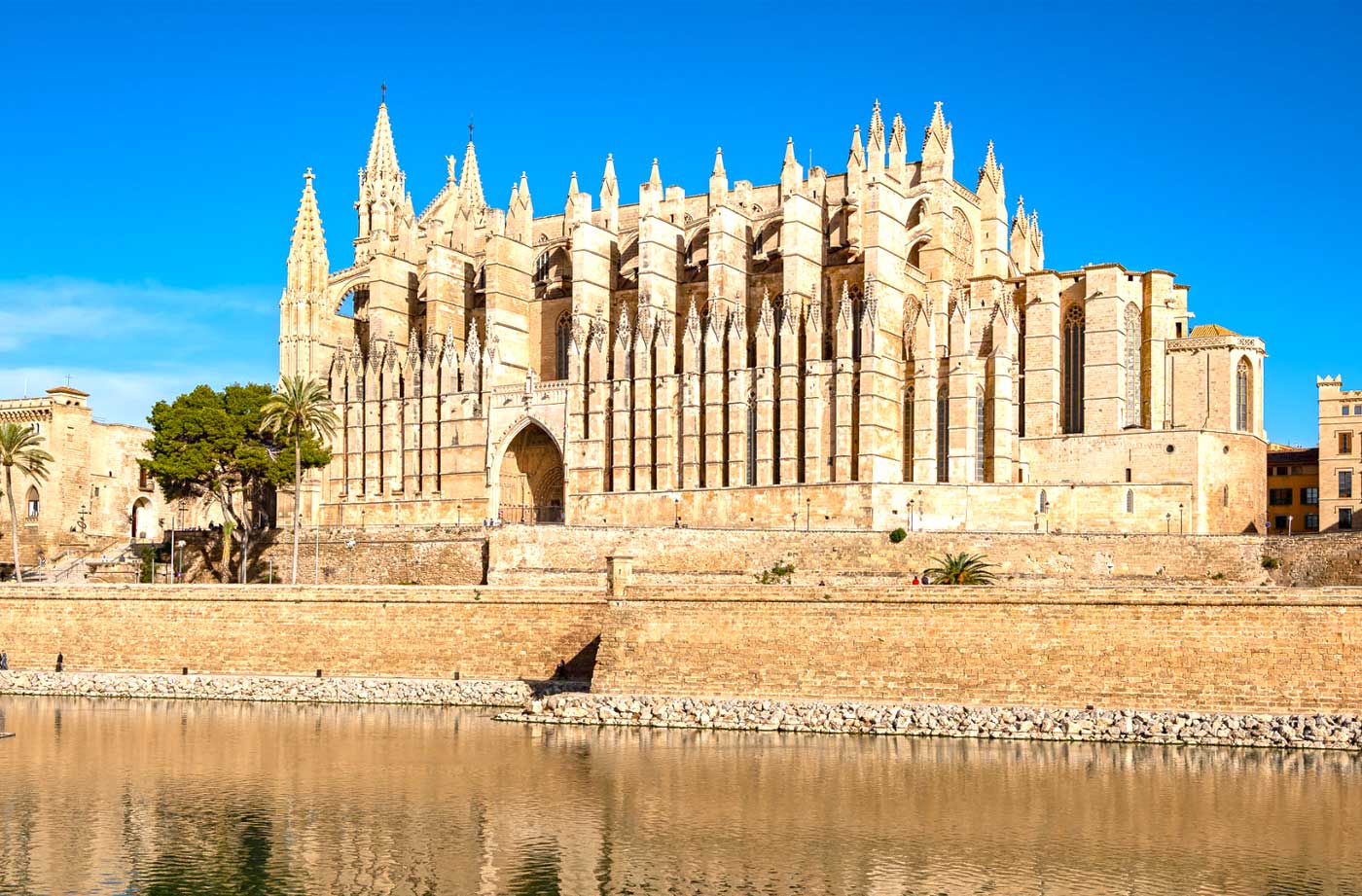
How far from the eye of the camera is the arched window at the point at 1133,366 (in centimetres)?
5216

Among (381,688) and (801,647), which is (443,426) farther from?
(801,647)

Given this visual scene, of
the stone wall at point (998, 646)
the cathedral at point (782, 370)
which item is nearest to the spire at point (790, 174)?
the cathedral at point (782, 370)

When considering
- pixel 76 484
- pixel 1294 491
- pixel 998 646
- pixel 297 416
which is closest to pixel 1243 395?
pixel 1294 491

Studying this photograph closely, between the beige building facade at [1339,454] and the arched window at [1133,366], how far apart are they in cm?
624

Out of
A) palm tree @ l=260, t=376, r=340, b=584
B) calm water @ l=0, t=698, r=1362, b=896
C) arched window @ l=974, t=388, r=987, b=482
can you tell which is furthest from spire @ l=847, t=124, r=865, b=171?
calm water @ l=0, t=698, r=1362, b=896

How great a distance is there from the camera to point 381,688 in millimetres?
35531

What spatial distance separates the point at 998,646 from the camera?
30.9m

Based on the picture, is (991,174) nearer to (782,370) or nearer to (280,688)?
(782,370)

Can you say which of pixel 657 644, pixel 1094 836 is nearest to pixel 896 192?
pixel 657 644

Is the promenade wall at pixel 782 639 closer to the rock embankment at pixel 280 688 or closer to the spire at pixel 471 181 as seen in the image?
the rock embankment at pixel 280 688

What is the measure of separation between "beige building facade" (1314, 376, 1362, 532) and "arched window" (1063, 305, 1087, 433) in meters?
8.47

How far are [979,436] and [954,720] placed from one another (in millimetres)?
22536

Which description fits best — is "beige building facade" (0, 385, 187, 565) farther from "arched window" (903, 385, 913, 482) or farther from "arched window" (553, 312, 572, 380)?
"arched window" (903, 385, 913, 482)

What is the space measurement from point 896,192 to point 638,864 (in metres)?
35.5
